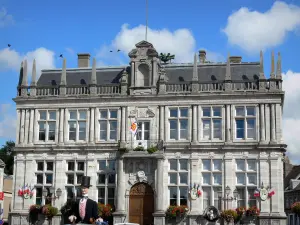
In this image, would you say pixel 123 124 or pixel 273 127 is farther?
pixel 123 124

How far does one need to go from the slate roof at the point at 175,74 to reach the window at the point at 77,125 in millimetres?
2310

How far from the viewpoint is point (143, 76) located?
34875 millimetres

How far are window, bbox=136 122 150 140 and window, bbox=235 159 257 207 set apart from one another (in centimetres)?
560

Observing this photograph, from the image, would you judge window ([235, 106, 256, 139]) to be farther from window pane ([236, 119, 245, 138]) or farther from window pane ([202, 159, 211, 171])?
window pane ([202, 159, 211, 171])

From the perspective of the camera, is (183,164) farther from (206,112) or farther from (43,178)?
(43,178)

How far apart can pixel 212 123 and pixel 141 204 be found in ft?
20.5

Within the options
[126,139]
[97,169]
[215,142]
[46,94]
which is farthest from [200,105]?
[46,94]

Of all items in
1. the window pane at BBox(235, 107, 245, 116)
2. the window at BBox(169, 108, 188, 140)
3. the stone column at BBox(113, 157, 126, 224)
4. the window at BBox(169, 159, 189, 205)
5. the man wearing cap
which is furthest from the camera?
the window at BBox(169, 108, 188, 140)

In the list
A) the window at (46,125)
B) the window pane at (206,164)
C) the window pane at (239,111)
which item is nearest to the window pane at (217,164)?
the window pane at (206,164)

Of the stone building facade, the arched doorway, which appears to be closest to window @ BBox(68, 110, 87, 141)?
the stone building facade

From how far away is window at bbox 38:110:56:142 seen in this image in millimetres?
35125

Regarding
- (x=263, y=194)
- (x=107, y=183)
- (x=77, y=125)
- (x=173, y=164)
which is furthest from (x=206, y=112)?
A: (x=77, y=125)

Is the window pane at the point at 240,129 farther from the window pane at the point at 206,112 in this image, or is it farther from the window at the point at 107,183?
the window at the point at 107,183

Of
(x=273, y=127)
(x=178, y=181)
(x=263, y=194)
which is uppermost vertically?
(x=273, y=127)
